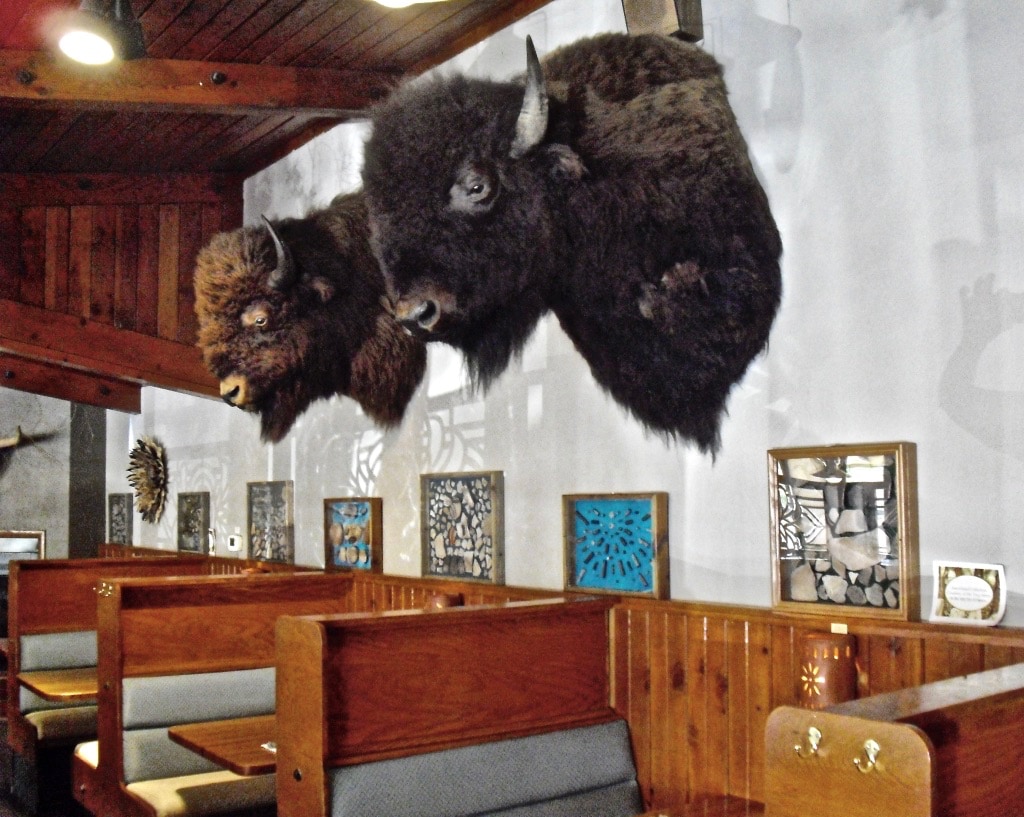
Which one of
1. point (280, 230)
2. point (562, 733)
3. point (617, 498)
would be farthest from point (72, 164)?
point (562, 733)

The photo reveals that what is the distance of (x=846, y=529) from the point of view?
2.62m

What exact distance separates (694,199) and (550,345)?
0.84 m

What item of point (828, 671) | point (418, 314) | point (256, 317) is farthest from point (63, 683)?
point (828, 671)

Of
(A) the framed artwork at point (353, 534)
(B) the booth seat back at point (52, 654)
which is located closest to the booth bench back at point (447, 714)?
(A) the framed artwork at point (353, 534)

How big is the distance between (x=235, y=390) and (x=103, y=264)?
4.68ft

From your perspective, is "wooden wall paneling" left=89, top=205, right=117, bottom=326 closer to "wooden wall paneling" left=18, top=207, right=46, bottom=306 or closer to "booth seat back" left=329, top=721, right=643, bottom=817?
"wooden wall paneling" left=18, top=207, right=46, bottom=306

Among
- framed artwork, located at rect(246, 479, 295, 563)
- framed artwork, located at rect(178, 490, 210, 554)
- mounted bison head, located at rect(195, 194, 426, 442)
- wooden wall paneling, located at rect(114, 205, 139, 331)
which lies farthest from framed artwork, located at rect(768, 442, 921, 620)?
framed artwork, located at rect(178, 490, 210, 554)

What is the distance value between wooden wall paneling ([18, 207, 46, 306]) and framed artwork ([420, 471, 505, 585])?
264 cm

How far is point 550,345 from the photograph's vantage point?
3693 millimetres

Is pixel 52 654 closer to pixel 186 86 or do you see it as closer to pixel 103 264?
pixel 103 264

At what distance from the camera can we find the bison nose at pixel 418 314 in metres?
3.56

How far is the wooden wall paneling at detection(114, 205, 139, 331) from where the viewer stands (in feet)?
19.1

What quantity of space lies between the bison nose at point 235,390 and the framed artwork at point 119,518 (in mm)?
3474

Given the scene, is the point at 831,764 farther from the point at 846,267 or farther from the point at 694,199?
the point at 694,199
